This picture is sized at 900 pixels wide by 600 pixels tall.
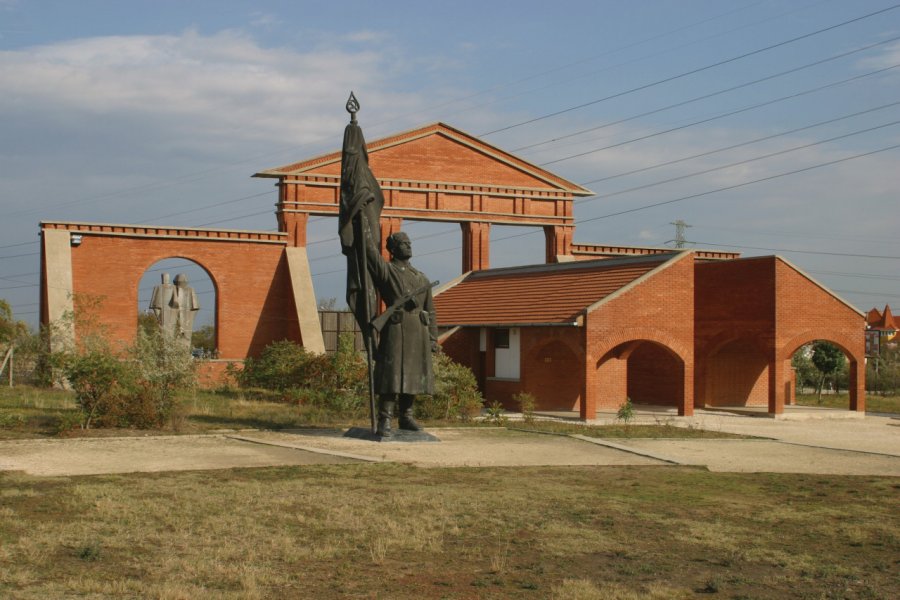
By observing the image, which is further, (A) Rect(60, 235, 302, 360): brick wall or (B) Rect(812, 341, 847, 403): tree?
(B) Rect(812, 341, 847, 403): tree

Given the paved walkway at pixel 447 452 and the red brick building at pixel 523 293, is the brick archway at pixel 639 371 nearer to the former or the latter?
the red brick building at pixel 523 293

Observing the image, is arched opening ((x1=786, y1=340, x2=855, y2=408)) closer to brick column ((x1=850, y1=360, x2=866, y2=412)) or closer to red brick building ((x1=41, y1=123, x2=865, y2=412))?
brick column ((x1=850, y1=360, x2=866, y2=412))

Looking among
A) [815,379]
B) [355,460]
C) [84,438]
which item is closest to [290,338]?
[84,438]

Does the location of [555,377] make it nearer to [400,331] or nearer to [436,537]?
[400,331]

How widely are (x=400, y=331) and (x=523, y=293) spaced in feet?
38.5

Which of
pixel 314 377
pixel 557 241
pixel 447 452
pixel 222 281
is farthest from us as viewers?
pixel 557 241

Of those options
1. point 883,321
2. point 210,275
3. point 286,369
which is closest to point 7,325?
point 210,275

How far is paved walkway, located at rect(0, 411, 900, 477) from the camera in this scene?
13.4 m

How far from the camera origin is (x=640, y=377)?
29938 mm

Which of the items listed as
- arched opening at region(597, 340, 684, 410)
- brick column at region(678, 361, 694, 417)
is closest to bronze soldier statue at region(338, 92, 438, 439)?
brick column at region(678, 361, 694, 417)

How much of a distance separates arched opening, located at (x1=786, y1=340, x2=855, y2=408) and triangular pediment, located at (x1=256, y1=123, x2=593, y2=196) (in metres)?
9.61

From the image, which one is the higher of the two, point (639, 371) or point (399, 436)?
point (639, 371)

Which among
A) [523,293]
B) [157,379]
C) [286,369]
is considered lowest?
[286,369]

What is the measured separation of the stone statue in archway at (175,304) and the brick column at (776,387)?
1566 cm
